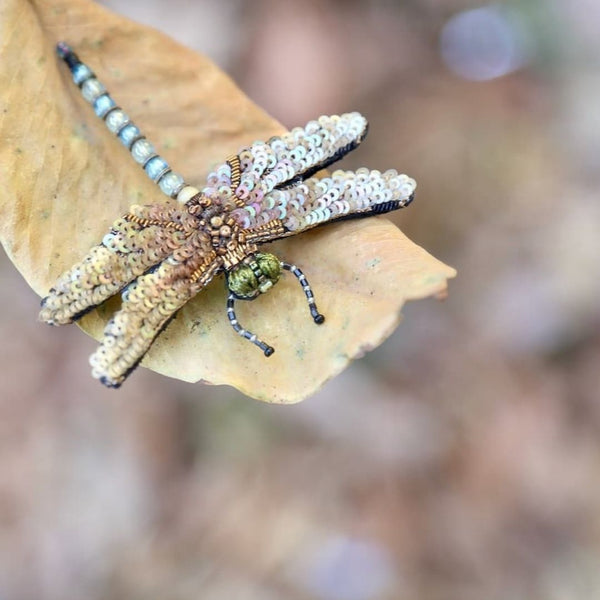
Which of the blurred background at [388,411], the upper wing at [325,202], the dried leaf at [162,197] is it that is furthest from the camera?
the blurred background at [388,411]

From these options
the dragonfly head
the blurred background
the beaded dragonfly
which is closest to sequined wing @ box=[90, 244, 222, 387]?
the beaded dragonfly

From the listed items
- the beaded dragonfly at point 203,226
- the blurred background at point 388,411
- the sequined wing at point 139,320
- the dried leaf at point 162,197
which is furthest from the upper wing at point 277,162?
the blurred background at point 388,411

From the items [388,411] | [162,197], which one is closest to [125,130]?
[162,197]

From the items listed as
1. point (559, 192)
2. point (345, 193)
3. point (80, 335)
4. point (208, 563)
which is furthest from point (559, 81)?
point (208, 563)

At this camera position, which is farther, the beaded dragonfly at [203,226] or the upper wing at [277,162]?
the upper wing at [277,162]

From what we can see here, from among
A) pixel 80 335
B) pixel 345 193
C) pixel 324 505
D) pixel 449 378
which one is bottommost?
pixel 324 505

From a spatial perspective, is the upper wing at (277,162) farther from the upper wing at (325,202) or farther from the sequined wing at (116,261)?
the sequined wing at (116,261)

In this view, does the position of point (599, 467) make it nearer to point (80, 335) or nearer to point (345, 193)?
point (345, 193)
